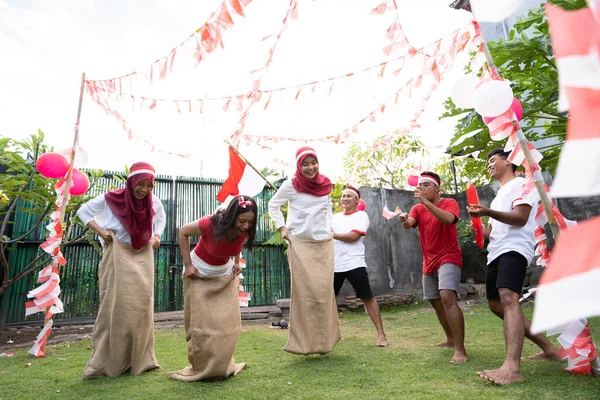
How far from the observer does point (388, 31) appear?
3.52 meters

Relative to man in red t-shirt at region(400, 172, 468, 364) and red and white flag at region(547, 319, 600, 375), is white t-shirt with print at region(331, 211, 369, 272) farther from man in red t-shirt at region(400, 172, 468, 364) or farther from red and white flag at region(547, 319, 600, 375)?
red and white flag at region(547, 319, 600, 375)

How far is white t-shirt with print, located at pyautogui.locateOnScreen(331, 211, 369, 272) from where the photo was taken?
171 inches

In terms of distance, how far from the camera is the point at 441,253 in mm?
3375

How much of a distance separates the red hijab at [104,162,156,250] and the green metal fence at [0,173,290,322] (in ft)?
12.1

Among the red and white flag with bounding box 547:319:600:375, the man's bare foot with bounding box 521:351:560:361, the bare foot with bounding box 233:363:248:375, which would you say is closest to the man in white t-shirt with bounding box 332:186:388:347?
the man's bare foot with bounding box 521:351:560:361

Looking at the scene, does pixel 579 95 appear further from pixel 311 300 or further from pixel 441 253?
pixel 311 300

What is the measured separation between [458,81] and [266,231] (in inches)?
224

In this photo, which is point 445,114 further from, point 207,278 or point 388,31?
point 207,278

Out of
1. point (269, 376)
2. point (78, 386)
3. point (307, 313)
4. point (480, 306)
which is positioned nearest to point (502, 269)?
point (307, 313)

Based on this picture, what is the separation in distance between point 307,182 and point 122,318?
1.90 metres

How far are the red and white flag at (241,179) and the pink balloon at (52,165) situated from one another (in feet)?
5.60

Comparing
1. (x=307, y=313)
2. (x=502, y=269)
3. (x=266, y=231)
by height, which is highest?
(x=266, y=231)

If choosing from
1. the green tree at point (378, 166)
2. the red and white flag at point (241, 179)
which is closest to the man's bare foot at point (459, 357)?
the red and white flag at point (241, 179)

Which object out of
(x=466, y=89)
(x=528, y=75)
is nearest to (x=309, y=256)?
(x=466, y=89)
